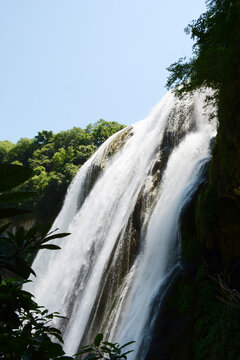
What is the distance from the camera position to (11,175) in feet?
3.24

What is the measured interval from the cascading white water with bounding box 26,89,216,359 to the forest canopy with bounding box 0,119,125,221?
309 inches

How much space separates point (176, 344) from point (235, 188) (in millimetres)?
2915

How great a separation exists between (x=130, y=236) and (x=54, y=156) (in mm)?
22750

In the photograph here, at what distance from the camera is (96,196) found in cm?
1526

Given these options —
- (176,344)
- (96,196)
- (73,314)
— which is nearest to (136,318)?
(176,344)

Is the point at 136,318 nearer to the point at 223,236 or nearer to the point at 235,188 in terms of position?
the point at 223,236

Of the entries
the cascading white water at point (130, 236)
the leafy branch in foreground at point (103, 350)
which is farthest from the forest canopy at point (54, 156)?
the leafy branch in foreground at point (103, 350)

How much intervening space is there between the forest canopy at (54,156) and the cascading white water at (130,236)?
7.85 meters

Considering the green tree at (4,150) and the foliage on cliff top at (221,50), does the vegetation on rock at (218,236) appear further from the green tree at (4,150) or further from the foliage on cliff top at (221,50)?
the green tree at (4,150)

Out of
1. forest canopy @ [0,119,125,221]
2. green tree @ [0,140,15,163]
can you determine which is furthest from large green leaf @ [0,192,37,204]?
green tree @ [0,140,15,163]

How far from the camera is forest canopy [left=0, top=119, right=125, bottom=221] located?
27.1 meters

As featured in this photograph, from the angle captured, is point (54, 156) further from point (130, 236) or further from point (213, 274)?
point (213, 274)

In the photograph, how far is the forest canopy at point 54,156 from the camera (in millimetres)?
27141

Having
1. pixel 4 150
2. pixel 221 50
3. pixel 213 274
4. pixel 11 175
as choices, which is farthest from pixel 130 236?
pixel 4 150
